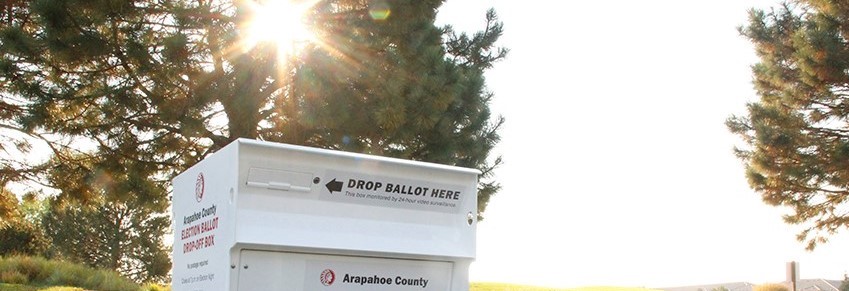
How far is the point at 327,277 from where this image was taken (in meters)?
5.24

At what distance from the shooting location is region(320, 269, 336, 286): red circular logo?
205 inches

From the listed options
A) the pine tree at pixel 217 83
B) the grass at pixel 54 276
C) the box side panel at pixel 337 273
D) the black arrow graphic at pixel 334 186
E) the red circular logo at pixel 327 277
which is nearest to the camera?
the box side panel at pixel 337 273

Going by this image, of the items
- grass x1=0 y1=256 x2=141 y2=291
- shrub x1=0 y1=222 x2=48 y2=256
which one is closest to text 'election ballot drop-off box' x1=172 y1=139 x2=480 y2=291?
grass x1=0 y1=256 x2=141 y2=291

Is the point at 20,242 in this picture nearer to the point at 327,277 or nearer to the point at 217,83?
the point at 217,83

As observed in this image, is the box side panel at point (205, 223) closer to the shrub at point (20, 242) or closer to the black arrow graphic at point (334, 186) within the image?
the black arrow graphic at point (334, 186)

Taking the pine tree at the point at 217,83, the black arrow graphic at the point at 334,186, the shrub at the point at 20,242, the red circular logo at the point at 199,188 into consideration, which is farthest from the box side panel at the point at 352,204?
the shrub at the point at 20,242

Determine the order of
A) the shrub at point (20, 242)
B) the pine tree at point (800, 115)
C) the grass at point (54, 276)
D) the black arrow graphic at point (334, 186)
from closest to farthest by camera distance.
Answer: the black arrow graphic at point (334, 186)
the grass at point (54, 276)
the pine tree at point (800, 115)
the shrub at point (20, 242)

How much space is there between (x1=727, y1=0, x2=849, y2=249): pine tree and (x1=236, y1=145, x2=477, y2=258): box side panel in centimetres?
1729

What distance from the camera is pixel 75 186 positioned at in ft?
49.7

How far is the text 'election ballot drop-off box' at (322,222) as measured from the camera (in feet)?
16.6

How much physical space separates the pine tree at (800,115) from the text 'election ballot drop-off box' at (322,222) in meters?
17.4

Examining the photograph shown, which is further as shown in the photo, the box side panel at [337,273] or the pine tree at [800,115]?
the pine tree at [800,115]

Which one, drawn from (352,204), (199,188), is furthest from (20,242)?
(352,204)

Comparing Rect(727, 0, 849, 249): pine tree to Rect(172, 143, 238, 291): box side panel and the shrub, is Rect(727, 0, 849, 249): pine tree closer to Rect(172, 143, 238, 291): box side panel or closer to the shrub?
Rect(172, 143, 238, 291): box side panel
